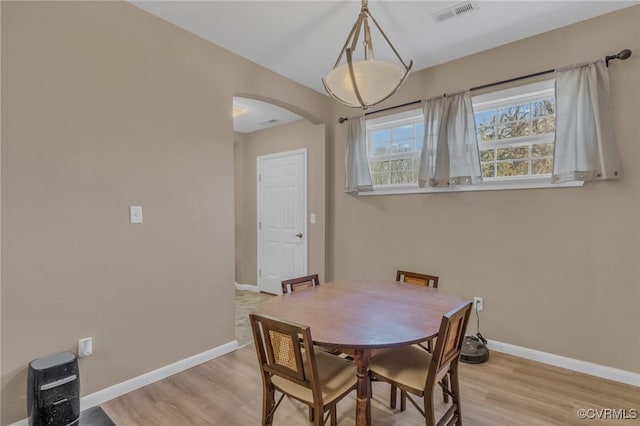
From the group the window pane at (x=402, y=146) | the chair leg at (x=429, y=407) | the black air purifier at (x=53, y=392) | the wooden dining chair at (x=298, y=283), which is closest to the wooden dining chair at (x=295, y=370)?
the chair leg at (x=429, y=407)

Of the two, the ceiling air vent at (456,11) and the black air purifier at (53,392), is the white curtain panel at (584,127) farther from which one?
the black air purifier at (53,392)

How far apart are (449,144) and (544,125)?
0.74 metres

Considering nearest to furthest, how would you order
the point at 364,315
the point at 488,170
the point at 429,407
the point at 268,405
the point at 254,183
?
1. the point at 429,407
2. the point at 268,405
3. the point at 364,315
4. the point at 488,170
5. the point at 254,183

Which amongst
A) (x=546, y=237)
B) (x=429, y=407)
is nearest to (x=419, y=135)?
(x=546, y=237)

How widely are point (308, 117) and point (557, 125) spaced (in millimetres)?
2450

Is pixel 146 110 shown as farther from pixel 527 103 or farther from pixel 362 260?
pixel 527 103

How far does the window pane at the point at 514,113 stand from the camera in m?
2.71

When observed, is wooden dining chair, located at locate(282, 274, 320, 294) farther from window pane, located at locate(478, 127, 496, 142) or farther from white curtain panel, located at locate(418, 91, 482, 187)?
window pane, located at locate(478, 127, 496, 142)

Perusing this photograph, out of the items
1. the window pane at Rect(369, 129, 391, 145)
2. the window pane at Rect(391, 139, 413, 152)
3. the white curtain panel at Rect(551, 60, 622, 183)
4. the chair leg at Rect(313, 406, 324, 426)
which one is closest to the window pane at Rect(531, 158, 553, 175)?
the white curtain panel at Rect(551, 60, 622, 183)

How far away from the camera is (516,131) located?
275 cm

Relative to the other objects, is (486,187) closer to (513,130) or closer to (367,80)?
(513,130)

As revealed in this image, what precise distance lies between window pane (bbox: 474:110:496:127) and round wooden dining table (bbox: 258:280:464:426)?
1.73 meters

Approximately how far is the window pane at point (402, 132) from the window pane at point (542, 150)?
115 cm

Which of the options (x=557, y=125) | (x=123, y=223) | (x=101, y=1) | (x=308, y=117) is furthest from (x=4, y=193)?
(x=557, y=125)
